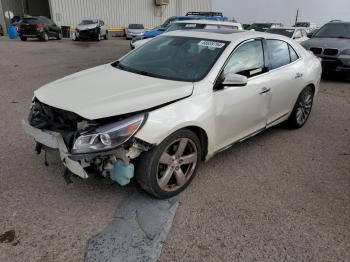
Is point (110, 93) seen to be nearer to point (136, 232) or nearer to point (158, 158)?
point (158, 158)

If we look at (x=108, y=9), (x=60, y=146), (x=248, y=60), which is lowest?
(x=60, y=146)

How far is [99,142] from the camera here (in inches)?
111

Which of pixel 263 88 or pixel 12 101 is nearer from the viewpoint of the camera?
pixel 263 88

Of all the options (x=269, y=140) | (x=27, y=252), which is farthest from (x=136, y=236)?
(x=269, y=140)

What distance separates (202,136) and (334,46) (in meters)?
7.99

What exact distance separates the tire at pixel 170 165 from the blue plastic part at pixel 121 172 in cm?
14

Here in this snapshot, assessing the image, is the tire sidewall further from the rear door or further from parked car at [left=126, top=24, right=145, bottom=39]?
parked car at [left=126, top=24, right=145, bottom=39]


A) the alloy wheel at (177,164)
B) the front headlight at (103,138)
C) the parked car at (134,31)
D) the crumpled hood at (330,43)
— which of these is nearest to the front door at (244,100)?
the alloy wheel at (177,164)

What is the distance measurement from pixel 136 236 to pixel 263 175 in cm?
180

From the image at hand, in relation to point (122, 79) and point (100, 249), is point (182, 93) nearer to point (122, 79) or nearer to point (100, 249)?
point (122, 79)

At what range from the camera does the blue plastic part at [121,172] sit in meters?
2.93

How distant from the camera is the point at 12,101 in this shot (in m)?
6.90

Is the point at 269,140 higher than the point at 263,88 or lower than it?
lower

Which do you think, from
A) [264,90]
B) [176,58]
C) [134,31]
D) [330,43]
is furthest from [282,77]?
[134,31]
